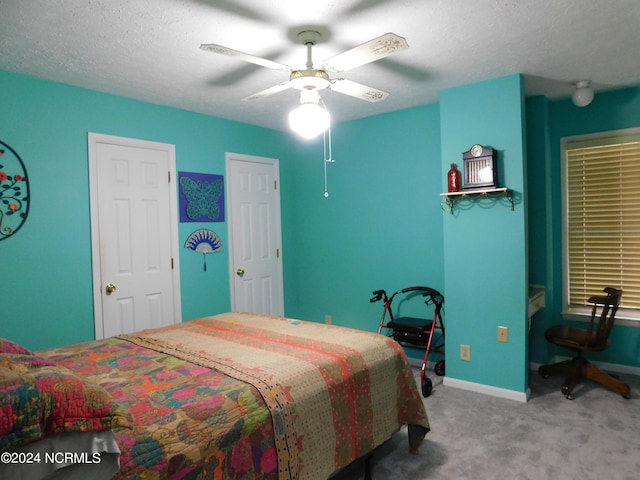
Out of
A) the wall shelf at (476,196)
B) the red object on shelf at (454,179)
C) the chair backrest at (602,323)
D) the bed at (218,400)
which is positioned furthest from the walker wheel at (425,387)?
the red object on shelf at (454,179)

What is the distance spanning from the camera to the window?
3.52 metres

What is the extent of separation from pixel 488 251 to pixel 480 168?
67 centimetres

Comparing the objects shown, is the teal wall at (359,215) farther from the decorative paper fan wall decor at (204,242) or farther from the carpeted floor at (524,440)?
the carpeted floor at (524,440)

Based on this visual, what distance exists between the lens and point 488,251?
323cm

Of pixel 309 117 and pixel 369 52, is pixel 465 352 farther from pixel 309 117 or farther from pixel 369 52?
pixel 369 52

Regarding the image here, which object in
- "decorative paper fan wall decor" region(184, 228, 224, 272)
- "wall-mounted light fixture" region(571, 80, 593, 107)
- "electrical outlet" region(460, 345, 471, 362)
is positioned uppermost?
"wall-mounted light fixture" region(571, 80, 593, 107)

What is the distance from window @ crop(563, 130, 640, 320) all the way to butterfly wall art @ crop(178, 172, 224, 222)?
3.37 metres

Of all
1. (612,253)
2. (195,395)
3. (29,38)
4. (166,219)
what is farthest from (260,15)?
(612,253)

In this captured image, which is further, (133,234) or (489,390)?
(133,234)

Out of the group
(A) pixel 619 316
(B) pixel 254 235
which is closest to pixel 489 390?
(A) pixel 619 316

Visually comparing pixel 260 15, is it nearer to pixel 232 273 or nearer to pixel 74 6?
pixel 74 6

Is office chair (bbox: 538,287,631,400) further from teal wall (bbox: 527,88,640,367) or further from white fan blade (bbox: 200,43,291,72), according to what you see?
white fan blade (bbox: 200,43,291,72)

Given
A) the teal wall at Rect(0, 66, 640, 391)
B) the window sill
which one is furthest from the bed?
the window sill

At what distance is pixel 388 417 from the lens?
2166 mm
